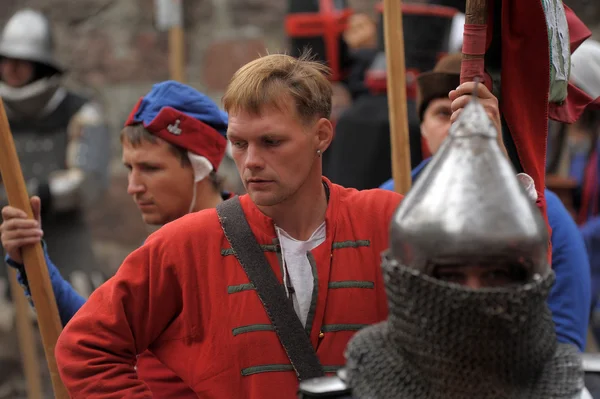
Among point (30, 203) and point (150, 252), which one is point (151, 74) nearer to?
point (30, 203)

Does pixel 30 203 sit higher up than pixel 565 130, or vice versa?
pixel 30 203

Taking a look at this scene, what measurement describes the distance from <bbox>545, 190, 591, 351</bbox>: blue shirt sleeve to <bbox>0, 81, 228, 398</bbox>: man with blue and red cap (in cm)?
114

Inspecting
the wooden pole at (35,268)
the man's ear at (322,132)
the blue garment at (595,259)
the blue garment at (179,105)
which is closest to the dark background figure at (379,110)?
the blue garment at (595,259)

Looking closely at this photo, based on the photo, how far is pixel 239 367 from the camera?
3.08m

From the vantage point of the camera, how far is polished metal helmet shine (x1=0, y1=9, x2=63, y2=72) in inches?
322

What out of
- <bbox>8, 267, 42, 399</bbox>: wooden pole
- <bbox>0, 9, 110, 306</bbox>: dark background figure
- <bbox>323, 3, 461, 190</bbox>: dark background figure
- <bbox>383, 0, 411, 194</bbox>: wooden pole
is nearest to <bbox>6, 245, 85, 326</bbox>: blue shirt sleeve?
<bbox>383, 0, 411, 194</bbox>: wooden pole

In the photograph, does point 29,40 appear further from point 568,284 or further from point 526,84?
point 526,84

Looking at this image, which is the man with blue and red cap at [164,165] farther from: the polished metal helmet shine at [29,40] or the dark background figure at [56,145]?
the polished metal helmet shine at [29,40]

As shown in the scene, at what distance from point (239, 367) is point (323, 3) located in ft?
17.5

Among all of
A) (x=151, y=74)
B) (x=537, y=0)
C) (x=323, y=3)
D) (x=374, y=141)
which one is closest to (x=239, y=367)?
(x=537, y=0)

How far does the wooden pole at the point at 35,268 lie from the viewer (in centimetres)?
395

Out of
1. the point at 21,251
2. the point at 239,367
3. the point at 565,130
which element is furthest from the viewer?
the point at 565,130

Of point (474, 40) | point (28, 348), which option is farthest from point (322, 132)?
point (28, 348)

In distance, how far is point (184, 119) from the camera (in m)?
4.20
